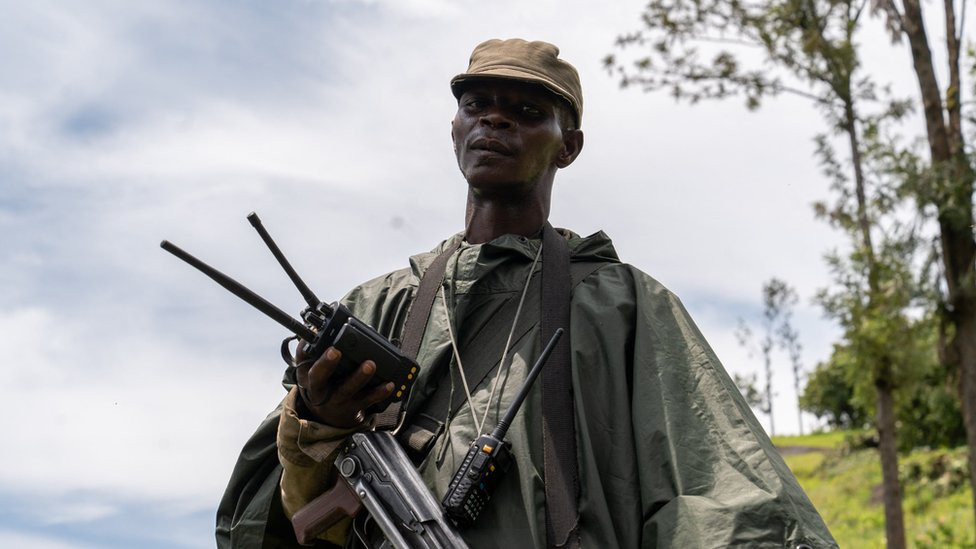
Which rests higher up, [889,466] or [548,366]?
[889,466]

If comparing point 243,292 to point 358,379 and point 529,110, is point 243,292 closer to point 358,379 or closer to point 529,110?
point 358,379

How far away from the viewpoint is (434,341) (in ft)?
11.4

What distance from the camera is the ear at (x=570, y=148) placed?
3.95m

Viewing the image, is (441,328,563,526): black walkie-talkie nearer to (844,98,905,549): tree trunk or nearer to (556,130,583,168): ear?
(556,130,583,168): ear

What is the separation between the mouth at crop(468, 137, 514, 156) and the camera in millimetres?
3674

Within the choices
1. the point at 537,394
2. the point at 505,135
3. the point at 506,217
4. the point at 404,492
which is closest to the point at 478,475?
the point at 404,492

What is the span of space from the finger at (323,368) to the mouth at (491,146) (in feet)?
3.40

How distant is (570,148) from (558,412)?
3.90 ft

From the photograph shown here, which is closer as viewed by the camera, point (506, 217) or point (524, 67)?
point (524, 67)

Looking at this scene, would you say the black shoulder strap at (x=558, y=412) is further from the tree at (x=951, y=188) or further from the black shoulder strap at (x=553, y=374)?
the tree at (x=951, y=188)

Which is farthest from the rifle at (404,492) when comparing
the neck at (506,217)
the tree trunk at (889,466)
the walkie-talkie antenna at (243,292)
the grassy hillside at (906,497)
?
the grassy hillside at (906,497)

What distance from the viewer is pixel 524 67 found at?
371cm

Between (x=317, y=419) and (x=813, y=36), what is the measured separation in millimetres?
12249

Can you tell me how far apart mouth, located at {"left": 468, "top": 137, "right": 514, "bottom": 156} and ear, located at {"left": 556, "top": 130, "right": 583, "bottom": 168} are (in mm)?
296
